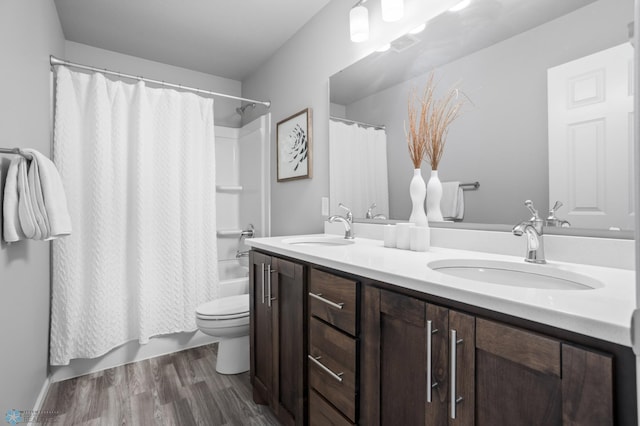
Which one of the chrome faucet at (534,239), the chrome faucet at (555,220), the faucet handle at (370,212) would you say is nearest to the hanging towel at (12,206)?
the faucet handle at (370,212)

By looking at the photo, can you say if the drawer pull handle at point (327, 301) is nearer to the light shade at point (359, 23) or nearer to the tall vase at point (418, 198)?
the tall vase at point (418, 198)

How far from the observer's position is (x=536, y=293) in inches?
25.2

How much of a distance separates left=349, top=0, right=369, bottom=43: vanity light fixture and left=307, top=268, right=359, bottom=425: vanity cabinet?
125 centimetres

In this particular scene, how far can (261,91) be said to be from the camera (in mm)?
2863

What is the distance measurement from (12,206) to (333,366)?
1.33 metres

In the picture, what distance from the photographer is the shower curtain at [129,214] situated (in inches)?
77.4

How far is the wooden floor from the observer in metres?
1.58

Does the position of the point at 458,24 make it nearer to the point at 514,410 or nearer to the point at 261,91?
the point at 514,410

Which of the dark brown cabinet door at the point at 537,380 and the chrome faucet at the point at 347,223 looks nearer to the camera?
the dark brown cabinet door at the point at 537,380

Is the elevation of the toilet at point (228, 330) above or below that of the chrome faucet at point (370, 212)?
below

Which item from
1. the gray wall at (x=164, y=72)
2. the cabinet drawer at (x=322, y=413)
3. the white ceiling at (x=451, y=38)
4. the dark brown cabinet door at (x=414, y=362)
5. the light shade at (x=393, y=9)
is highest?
the gray wall at (x=164, y=72)

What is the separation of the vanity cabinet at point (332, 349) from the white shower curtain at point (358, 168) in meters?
0.72

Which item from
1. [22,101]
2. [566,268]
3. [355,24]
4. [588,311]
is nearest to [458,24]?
[355,24]

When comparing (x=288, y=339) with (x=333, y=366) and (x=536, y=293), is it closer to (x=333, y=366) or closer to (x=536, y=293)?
(x=333, y=366)
